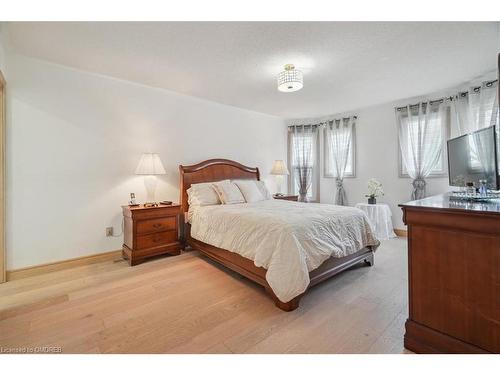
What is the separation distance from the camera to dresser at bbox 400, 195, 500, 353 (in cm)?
116

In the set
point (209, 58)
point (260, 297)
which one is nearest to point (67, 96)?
point (209, 58)

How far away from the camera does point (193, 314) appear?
5.93 ft

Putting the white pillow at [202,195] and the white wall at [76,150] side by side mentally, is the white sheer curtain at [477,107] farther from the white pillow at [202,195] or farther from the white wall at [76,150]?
the white wall at [76,150]

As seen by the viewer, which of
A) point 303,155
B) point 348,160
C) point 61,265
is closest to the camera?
point 61,265

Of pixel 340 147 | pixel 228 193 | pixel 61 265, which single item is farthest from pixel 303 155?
pixel 61 265

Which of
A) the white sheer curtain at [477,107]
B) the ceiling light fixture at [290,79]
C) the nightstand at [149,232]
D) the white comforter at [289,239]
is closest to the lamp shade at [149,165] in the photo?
the nightstand at [149,232]

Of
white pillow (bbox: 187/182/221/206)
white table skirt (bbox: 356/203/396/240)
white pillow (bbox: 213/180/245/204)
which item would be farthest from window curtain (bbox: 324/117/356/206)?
white pillow (bbox: 187/182/221/206)

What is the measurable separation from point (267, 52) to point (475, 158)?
203cm

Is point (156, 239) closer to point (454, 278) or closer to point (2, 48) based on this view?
point (2, 48)

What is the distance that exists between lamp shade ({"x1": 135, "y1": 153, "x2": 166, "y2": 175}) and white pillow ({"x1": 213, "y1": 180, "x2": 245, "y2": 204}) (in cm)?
86

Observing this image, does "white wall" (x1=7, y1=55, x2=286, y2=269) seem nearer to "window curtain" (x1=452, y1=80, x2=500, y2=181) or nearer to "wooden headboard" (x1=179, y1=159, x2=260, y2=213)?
"wooden headboard" (x1=179, y1=159, x2=260, y2=213)

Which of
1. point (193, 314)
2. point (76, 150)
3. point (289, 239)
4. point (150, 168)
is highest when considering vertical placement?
point (76, 150)

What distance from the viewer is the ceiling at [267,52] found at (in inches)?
80.3

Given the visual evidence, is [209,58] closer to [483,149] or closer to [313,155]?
[483,149]
